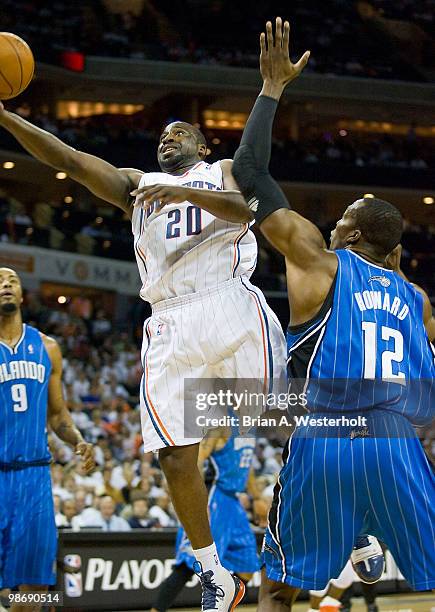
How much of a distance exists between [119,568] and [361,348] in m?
6.67

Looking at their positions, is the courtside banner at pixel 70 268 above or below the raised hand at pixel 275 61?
above

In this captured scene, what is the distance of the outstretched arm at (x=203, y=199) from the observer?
4.27 metres

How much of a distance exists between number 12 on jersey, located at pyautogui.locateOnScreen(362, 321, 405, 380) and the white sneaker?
125 centimetres

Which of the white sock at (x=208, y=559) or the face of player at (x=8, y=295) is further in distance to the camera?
the face of player at (x=8, y=295)

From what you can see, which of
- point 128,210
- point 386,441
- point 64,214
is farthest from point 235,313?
point 64,214

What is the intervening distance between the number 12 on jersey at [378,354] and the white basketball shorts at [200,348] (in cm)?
90

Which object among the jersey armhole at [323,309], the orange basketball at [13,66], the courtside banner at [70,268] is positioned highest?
the courtside banner at [70,268]

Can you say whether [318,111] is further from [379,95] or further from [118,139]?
[118,139]

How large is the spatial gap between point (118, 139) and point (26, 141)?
73.9 ft

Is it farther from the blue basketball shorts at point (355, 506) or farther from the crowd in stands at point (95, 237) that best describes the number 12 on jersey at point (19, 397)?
the crowd in stands at point (95, 237)

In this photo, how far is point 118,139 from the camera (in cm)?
2689

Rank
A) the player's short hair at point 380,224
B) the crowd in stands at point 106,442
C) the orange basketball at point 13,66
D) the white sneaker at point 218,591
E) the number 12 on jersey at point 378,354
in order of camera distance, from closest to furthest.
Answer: the number 12 on jersey at point 378,354, the player's short hair at point 380,224, the white sneaker at point 218,591, the orange basketball at point 13,66, the crowd in stands at point 106,442

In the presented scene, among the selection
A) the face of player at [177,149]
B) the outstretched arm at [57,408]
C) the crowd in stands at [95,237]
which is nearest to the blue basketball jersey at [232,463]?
the outstretched arm at [57,408]

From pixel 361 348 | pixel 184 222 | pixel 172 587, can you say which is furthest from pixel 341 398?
pixel 172 587
